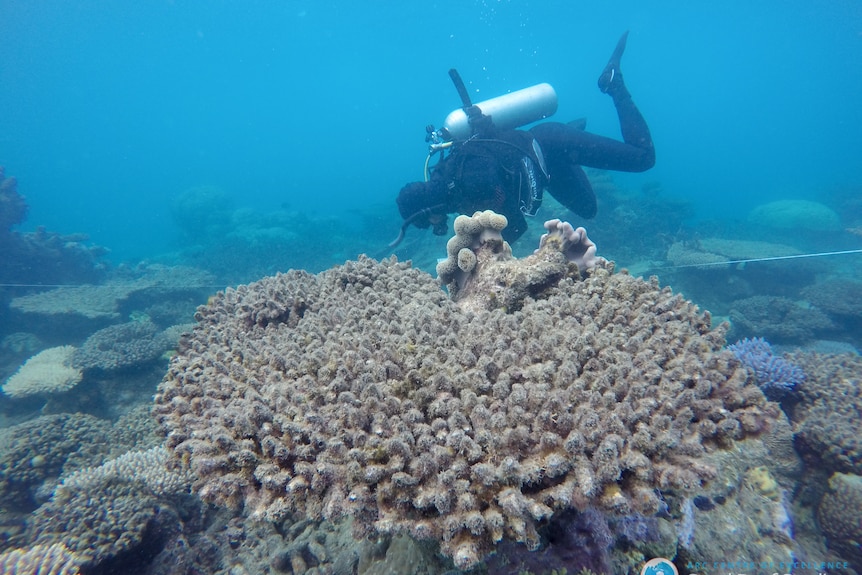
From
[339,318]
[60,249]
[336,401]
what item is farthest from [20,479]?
[60,249]

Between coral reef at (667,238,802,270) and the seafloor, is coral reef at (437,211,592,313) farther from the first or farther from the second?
coral reef at (667,238,802,270)

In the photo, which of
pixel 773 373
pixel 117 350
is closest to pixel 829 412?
pixel 773 373

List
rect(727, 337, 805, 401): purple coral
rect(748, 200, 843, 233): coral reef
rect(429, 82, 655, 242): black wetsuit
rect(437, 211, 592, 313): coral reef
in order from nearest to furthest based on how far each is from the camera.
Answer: rect(437, 211, 592, 313): coral reef < rect(727, 337, 805, 401): purple coral < rect(429, 82, 655, 242): black wetsuit < rect(748, 200, 843, 233): coral reef

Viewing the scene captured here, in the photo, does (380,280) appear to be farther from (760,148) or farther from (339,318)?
(760,148)

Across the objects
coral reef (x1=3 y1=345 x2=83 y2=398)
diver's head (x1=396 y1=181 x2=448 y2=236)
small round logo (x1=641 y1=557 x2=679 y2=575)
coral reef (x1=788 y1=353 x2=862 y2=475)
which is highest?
diver's head (x1=396 y1=181 x2=448 y2=236)

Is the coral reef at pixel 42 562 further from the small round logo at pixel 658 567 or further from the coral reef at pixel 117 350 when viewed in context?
the coral reef at pixel 117 350

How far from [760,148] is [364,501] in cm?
12233

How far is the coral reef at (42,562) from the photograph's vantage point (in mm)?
3418

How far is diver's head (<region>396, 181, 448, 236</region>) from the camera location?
265 inches

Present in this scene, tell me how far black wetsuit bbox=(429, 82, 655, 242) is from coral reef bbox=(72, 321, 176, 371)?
23.6 feet

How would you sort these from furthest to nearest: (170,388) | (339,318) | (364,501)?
(339,318) → (170,388) → (364,501)

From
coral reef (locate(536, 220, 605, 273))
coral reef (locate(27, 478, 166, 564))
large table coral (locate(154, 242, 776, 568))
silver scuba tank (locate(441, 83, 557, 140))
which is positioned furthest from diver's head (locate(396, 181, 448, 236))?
coral reef (locate(27, 478, 166, 564))

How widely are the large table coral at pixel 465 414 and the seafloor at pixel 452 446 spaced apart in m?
0.01

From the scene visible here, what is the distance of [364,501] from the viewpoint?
1912 mm
